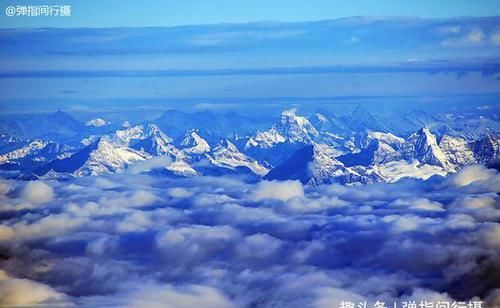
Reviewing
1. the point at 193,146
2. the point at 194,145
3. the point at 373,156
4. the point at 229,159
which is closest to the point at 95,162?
the point at 229,159

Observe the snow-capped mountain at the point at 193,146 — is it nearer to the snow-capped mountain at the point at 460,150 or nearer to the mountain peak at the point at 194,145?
the mountain peak at the point at 194,145

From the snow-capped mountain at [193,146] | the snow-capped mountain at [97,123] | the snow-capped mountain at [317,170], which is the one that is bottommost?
the snow-capped mountain at [97,123]

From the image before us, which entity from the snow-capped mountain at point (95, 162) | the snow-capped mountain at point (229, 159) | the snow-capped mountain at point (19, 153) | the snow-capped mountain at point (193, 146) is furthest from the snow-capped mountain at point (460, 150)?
the snow-capped mountain at point (19, 153)

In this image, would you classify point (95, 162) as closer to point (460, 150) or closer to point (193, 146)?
point (193, 146)

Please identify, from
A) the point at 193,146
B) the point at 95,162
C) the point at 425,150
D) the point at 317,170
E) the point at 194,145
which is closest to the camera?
the point at 95,162

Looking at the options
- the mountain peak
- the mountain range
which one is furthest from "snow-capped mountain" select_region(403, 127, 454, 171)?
the mountain peak

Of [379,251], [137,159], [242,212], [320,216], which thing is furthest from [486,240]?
[137,159]

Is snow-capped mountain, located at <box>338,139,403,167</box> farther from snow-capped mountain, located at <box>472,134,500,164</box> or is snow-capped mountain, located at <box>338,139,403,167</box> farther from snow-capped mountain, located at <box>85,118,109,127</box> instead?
snow-capped mountain, located at <box>85,118,109,127</box>

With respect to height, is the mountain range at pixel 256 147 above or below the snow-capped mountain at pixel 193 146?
below

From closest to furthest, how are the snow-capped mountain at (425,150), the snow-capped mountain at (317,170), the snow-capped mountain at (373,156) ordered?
the snow-capped mountain at (317,170) → the snow-capped mountain at (425,150) → the snow-capped mountain at (373,156)
